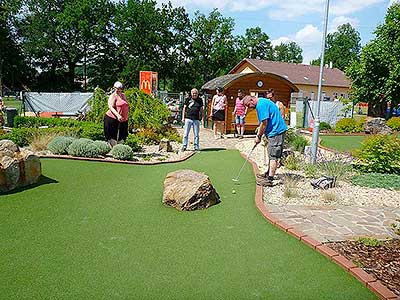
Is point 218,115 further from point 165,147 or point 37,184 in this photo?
point 37,184

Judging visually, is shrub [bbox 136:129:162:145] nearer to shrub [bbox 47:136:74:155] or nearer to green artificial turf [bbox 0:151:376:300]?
shrub [bbox 47:136:74:155]

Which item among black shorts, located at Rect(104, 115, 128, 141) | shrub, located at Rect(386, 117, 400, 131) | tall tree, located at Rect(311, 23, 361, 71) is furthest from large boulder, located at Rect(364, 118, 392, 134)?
tall tree, located at Rect(311, 23, 361, 71)

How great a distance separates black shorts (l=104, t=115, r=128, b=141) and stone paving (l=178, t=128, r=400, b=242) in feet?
14.3

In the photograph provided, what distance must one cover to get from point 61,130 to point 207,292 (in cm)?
777

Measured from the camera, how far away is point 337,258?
3.75m

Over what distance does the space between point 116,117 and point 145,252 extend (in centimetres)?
474

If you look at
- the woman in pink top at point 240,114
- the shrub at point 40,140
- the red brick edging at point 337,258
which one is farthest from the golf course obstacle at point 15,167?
the woman in pink top at point 240,114

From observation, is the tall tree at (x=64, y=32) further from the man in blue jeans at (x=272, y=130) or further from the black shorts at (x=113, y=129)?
the man in blue jeans at (x=272, y=130)

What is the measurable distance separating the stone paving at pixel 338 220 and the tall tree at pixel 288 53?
71.4 metres

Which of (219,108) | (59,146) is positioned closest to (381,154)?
(219,108)

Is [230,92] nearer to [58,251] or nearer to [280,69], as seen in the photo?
[58,251]

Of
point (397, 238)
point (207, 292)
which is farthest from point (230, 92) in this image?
point (207, 292)

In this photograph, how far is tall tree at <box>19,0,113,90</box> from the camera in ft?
143

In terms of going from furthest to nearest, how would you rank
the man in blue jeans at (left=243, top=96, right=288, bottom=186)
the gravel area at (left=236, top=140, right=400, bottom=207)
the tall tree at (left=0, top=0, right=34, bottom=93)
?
the tall tree at (left=0, top=0, right=34, bottom=93)
the man in blue jeans at (left=243, top=96, right=288, bottom=186)
the gravel area at (left=236, top=140, right=400, bottom=207)
